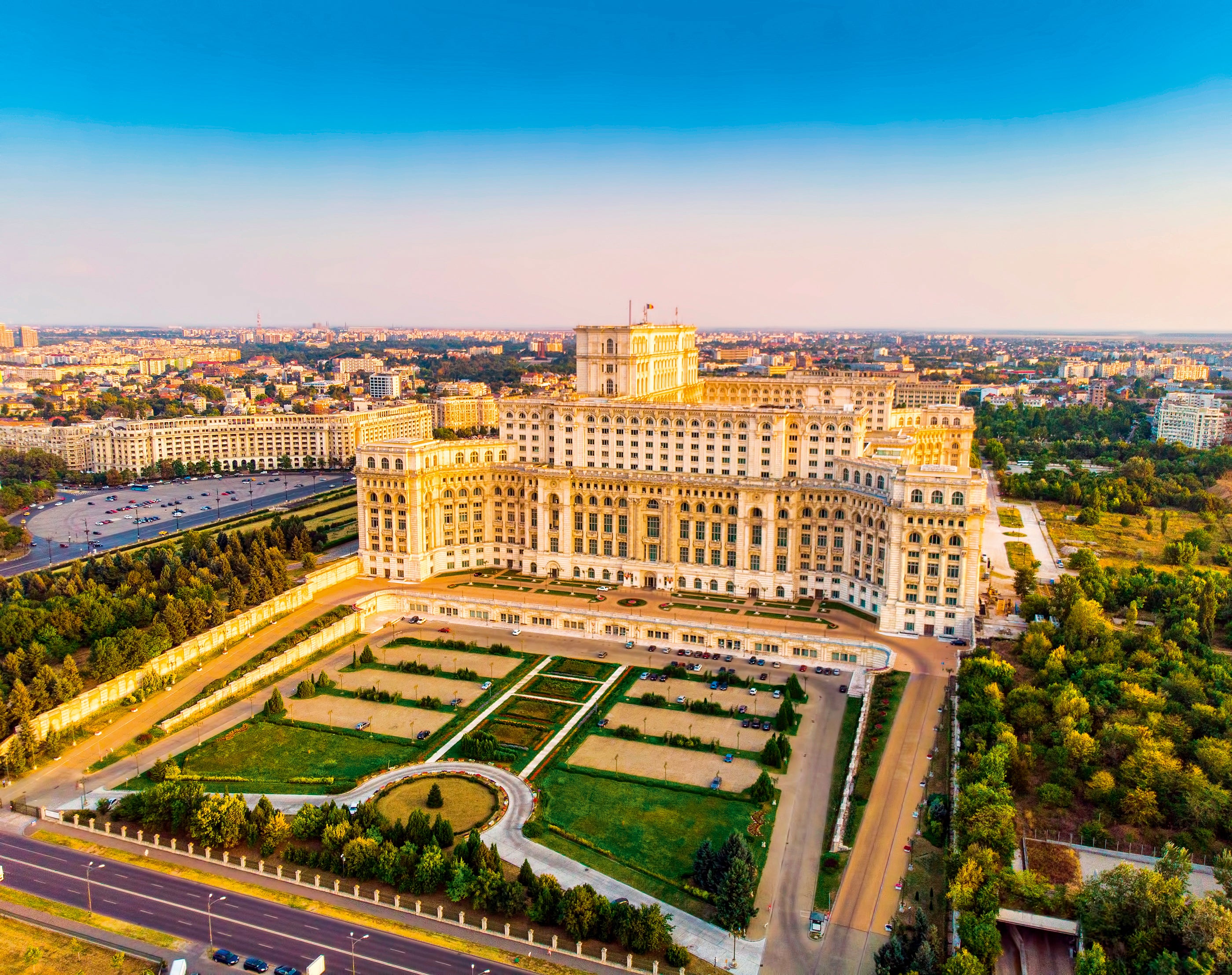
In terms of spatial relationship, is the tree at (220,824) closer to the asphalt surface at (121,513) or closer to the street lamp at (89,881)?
the street lamp at (89,881)

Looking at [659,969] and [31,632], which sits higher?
[31,632]

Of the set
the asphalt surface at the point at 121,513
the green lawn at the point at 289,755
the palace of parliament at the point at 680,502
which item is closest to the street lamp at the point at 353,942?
the green lawn at the point at 289,755

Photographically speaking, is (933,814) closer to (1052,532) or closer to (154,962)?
(154,962)

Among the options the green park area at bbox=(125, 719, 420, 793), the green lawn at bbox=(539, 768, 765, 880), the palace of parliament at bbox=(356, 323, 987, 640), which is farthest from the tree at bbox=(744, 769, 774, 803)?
the palace of parliament at bbox=(356, 323, 987, 640)

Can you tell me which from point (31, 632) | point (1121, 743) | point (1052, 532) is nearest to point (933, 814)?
point (1121, 743)

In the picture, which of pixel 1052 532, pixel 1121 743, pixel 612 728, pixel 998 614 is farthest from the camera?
pixel 1052 532

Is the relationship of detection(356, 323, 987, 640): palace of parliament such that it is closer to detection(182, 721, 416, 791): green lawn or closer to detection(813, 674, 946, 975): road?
detection(813, 674, 946, 975): road
